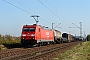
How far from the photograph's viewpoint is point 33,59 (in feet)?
53.0

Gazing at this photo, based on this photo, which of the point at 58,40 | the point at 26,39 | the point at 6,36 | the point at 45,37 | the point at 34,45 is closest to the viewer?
the point at 26,39

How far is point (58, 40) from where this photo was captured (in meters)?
59.8

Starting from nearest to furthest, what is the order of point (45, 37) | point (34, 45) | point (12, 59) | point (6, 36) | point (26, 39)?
point (12, 59) < point (26, 39) < point (34, 45) < point (45, 37) < point (6, 36)

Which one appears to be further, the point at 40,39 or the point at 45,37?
the point at 45,37

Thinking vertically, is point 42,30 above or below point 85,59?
above

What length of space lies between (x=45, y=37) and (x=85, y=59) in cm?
2534

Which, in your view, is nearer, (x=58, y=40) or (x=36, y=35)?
(x=36, y=35)

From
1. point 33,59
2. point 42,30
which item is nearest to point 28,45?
point 42,30

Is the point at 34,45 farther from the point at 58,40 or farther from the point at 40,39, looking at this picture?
the point at 58,40

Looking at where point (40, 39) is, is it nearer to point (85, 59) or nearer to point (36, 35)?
point (36, 35)

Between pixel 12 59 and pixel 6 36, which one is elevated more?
pixel 6 36

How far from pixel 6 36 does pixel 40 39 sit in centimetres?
963

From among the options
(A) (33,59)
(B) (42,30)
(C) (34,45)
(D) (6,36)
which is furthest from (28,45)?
(A) (33,59)

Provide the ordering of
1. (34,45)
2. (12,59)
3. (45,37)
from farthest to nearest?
(45,37) < (34,45) < (12,59)
